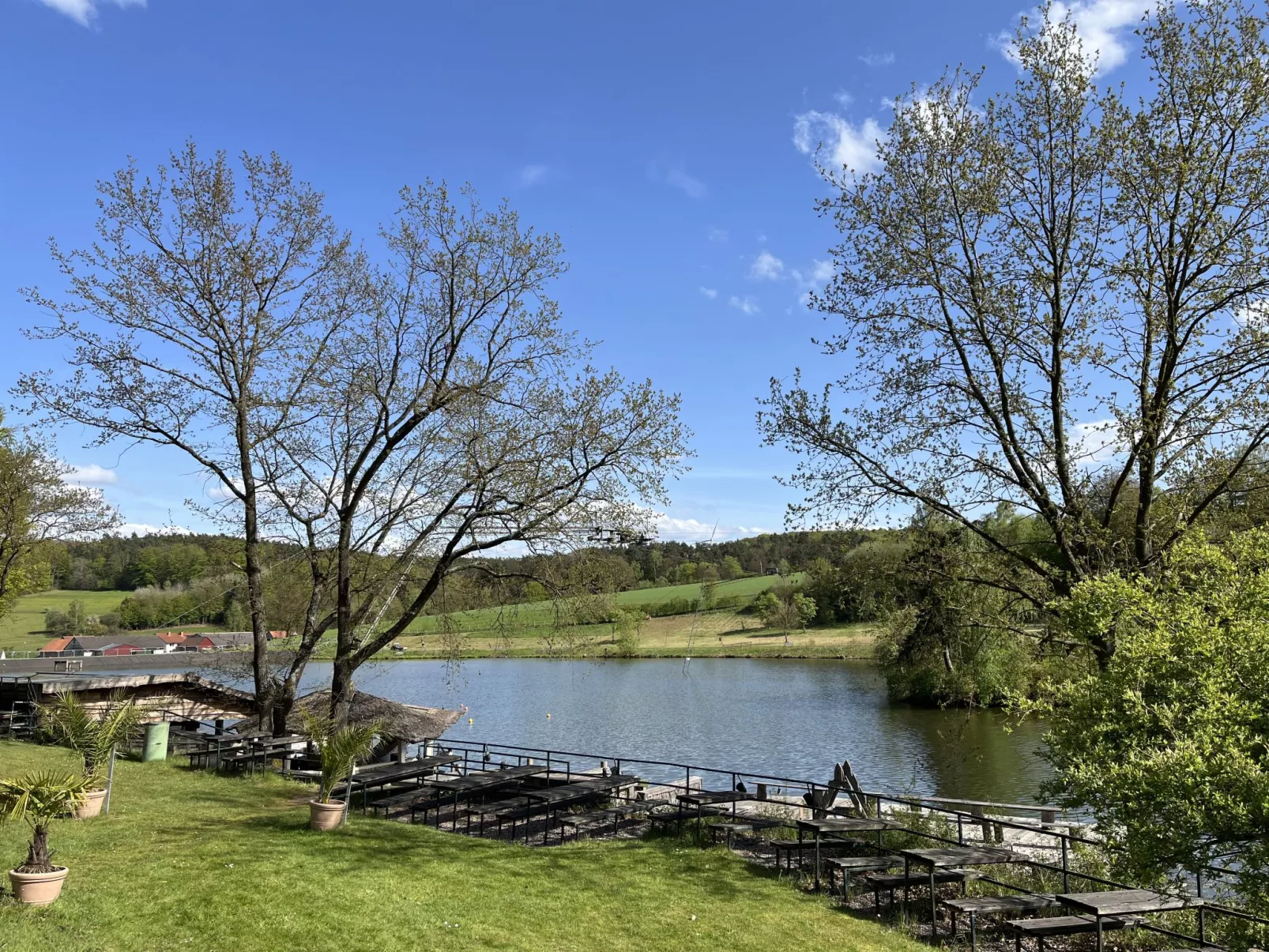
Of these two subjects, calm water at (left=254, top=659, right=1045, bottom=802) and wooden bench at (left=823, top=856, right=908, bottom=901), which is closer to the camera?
wooden bench at (left=823, top=856, right=908, bottom=901)

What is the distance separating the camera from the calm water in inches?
1035

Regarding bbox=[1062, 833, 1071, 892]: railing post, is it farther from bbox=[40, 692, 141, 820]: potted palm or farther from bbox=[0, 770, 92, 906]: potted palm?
bbox=[40, 692, 141, 820]: potted palm

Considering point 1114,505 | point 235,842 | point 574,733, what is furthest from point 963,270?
point 574,733

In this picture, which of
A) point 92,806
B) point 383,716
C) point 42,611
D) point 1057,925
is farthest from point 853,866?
point 42,611

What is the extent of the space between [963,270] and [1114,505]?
411cm

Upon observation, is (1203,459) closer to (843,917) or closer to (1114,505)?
(1114,505)

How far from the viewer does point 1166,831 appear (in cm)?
621

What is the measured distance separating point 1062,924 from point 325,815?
31.8 feet

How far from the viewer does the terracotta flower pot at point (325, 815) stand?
12.2 metres

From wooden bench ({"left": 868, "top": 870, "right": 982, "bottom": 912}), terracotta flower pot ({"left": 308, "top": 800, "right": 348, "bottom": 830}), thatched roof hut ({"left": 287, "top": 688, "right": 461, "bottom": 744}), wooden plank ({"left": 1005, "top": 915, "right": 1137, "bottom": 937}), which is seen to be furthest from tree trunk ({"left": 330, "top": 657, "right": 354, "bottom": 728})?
wooden plank ({"left": 1005, "top": 915, "right": 1137, "bottom": 937})

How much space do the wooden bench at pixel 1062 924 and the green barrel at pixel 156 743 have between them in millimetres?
18491

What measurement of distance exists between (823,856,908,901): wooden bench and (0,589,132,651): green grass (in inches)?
3913

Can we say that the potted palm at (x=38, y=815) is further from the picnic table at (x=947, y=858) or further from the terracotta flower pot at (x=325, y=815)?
the picnic table at (x=947, y=858)

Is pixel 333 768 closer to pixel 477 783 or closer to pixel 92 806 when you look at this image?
pixel 477 783
